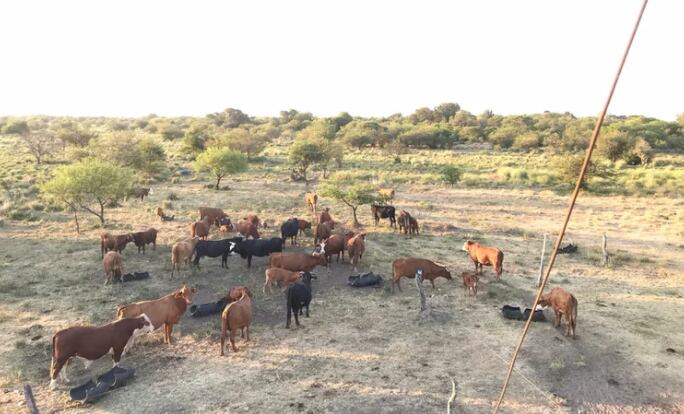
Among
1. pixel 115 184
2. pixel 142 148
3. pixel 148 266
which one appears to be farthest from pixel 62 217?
pixel 142 148

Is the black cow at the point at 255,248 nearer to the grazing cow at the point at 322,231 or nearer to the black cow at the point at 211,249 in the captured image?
the black cow at the point at 211,249

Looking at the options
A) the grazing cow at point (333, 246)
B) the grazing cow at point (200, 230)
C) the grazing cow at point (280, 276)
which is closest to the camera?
the grazing cow at point (280, 276)

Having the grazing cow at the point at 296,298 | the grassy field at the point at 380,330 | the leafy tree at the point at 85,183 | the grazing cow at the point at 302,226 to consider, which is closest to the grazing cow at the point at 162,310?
the grassy field at the point at 380,330

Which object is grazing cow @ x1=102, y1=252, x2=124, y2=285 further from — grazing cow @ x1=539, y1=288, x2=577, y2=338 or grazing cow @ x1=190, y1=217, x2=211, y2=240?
grazing cow @ x1=539, y1=288, x2=577, y2=338

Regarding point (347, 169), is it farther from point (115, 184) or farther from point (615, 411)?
point (615, 411)

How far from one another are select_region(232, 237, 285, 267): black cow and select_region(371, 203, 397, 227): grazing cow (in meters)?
7.04

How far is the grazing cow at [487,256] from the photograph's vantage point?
1380 centimetres

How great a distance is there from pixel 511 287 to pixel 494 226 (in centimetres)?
855

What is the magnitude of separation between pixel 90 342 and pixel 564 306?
10.0 m

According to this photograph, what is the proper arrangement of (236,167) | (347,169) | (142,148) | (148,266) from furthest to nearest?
1. (347,169)
2. (142,148)
3. (236,167)
4. (148,266)

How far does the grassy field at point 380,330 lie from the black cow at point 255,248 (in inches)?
21.1

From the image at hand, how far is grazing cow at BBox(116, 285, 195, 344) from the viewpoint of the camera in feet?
31.3

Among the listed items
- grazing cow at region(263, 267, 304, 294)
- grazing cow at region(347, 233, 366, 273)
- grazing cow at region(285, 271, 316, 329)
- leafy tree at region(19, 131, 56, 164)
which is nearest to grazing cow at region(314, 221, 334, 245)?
grazing cow at region(347, 233, 366, 273)

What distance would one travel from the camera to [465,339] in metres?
10.2
